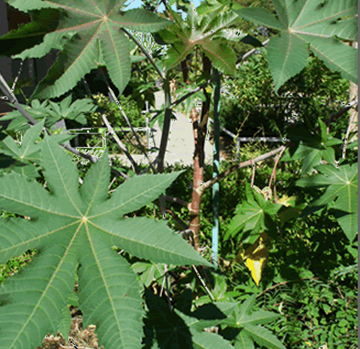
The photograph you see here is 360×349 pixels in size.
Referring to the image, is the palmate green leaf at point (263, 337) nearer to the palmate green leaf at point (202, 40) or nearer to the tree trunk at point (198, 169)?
the tree trunk at point (198, 169)

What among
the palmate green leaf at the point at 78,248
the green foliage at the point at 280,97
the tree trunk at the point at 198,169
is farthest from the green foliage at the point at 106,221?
the green foliage at the point at 280,97

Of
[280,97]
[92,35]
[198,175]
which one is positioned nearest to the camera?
[92,35]

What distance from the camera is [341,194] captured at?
1.57 meters

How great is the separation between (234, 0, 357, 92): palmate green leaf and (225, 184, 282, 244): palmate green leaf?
102 cm

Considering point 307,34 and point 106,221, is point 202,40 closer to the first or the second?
point 307,34

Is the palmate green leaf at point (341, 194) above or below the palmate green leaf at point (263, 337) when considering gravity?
above

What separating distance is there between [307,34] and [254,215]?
109 centimetres

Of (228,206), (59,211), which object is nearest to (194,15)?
(59,211)

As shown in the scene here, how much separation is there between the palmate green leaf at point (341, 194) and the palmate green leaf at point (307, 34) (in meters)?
0.77

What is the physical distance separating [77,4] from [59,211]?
24.9 inches

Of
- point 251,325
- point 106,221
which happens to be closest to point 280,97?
point 251,325

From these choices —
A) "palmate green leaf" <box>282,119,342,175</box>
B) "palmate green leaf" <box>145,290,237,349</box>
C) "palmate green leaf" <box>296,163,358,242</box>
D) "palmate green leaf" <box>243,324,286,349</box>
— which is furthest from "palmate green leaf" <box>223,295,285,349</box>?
"palmate green leaf" <box>282,119,342,175</box>

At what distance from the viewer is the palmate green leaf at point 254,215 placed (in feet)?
6.07

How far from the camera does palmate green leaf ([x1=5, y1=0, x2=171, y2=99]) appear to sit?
0.95 metres
